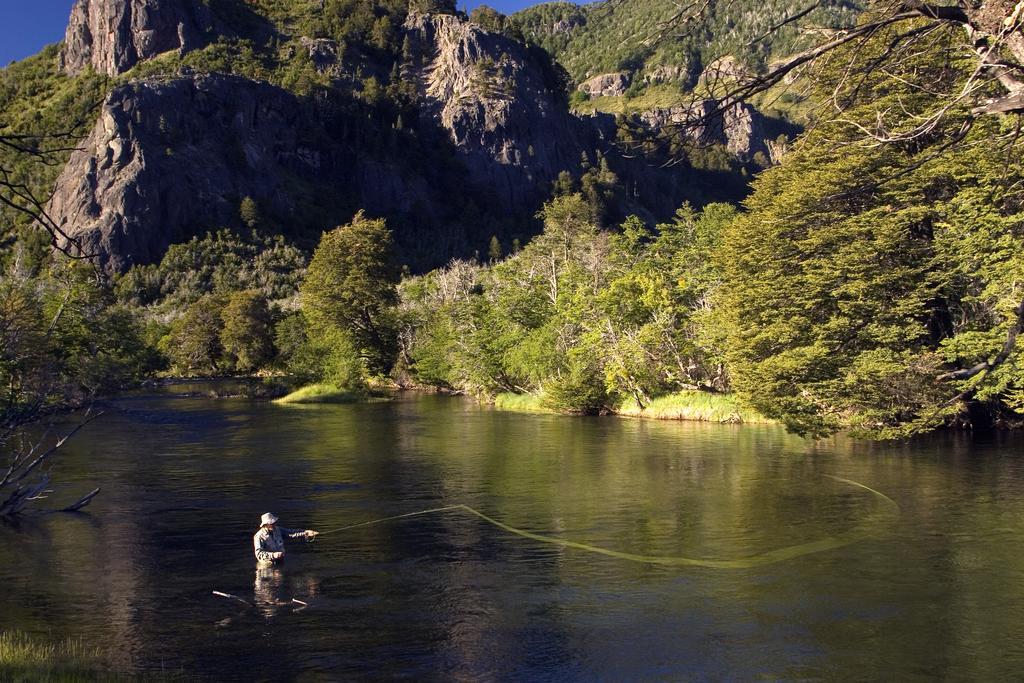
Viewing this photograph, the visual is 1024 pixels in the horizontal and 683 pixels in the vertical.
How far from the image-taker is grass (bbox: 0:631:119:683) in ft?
36.9

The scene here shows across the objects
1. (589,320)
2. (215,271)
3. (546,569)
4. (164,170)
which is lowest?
(546,569)

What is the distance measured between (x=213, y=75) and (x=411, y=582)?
176 m

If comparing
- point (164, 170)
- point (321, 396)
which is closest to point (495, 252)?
point (164, 170)

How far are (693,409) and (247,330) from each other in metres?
54.2

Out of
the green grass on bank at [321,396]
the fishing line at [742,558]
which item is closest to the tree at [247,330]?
the green grass on bank at [321,396]

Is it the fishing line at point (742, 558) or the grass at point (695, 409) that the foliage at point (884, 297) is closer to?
the grass at point (695, 409)

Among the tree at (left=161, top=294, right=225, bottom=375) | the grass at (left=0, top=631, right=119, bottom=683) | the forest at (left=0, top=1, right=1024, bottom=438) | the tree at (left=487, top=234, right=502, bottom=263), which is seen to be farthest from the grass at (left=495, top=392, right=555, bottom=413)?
the tree at (left=487, top=234, right=502, bottom=263)

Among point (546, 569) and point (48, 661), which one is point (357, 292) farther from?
point (48, 661)

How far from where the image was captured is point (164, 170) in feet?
507

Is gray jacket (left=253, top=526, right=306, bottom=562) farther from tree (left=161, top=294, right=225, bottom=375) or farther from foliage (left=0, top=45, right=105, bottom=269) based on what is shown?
foliage (left=0, top=45, right=105, bottom=269)

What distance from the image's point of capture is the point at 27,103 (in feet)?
590

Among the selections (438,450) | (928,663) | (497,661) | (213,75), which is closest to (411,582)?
(497,661)

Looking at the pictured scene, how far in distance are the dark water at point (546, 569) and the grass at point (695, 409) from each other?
33.7 feet

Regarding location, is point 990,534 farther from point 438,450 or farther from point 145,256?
point 145,256
